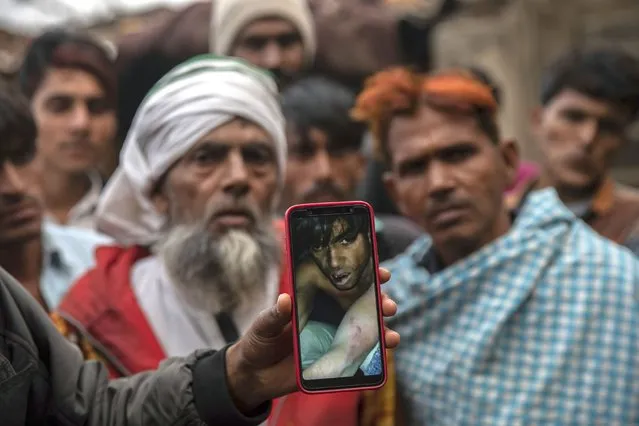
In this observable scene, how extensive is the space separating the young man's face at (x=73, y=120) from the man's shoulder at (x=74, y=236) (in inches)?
12.0

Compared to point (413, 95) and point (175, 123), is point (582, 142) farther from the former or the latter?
point (175, 123)

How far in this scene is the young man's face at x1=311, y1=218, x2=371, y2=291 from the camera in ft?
5.28

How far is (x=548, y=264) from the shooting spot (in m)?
2.45

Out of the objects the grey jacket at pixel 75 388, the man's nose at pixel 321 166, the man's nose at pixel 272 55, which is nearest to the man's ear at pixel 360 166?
the man's nose at pixel 321 166

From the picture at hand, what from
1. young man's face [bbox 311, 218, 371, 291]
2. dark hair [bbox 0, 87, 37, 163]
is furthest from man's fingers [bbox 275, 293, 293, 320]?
dark hair [bbox 0, 87, 37, 163]

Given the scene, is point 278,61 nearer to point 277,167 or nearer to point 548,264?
point 277,167

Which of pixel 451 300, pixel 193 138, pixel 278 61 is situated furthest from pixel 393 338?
pixel 278 61

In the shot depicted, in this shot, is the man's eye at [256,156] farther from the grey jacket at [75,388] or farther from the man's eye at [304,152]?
the grey jacket at [75,388]

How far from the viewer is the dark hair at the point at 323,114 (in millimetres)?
3127

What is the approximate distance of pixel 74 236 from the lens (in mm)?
3082

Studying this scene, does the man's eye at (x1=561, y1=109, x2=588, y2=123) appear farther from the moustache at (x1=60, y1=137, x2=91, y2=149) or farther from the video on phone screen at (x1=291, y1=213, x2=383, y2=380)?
the video on phone screen at (x1=291, y1=213, x2=383, y2=380)

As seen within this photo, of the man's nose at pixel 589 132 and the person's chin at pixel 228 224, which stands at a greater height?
the man's nose at pixel 589 132

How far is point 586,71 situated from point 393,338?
2.20 metres

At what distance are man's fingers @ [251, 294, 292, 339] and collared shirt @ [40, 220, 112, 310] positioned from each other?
4.01ft
